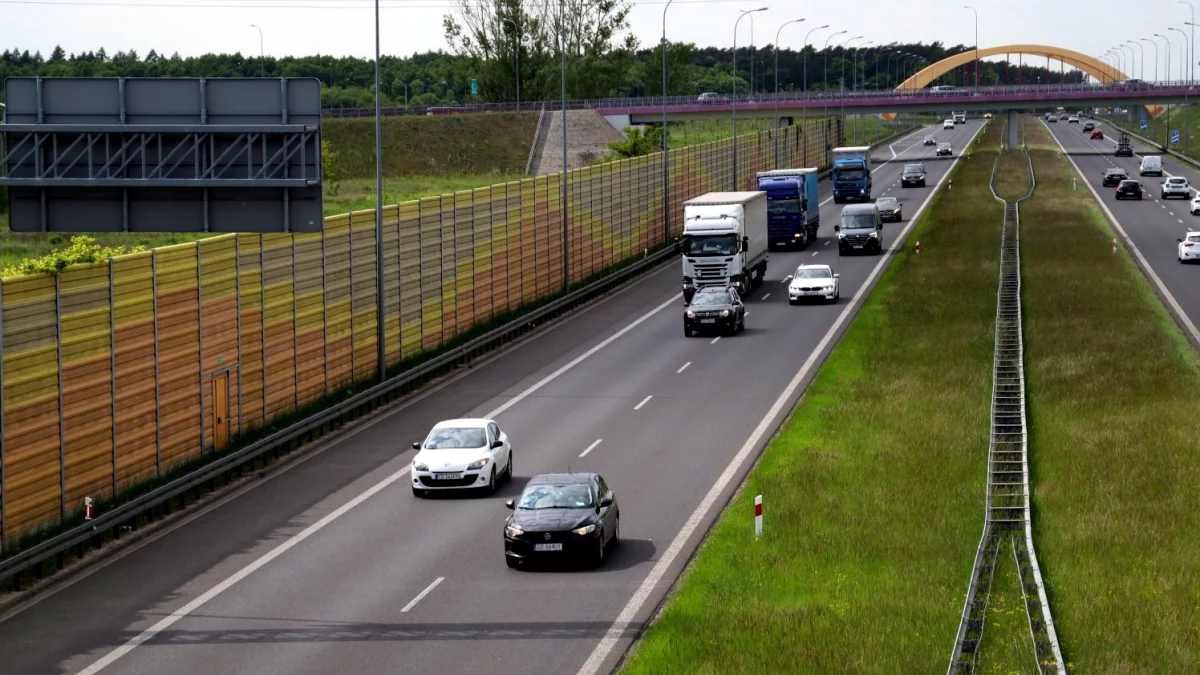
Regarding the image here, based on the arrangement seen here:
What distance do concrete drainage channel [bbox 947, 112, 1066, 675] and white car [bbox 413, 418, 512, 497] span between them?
31.8 feet

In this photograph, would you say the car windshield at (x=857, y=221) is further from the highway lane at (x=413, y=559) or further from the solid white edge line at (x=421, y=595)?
the solid white edge line at (x=421, y=595)

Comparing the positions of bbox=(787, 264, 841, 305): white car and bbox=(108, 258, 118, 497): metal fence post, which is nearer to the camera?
bbox=(108, 258, 118, 497): metal fence post

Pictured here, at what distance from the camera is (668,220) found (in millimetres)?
83188

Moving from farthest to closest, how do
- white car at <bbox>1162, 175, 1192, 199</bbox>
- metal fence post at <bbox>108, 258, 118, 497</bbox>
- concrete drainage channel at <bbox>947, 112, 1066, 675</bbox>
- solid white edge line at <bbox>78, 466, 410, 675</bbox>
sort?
white car at <bbox>1162, 175, 1192, 199</bbox>, metal fence post at <bbox>108, 258, 118, 497</bbox>, solid white edge line at <bbox>78, 466, 410, 675</bbox>, concrete drainage channel at <bbox>947, 112, 1066, 675</bbox>

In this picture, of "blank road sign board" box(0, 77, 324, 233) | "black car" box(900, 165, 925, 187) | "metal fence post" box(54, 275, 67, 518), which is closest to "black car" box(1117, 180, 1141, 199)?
"black car" box(900, 165, 925, 187)

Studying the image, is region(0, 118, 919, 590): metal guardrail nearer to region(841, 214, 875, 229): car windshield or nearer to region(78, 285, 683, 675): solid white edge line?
region(78, 285, 683, 675): solid white edge line

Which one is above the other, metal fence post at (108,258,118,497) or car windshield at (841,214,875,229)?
car windshield at (841,214,875,229)

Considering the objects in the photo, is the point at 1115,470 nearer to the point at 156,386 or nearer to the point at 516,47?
the point at 156,386

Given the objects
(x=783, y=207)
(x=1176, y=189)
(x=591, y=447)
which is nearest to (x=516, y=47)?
(x=1176, y=189)

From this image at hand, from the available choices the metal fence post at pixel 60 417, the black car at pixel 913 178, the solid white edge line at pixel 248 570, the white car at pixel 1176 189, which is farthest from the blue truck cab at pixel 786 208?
the metal fence post at pixel 60 417

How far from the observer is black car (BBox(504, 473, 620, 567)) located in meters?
26.7

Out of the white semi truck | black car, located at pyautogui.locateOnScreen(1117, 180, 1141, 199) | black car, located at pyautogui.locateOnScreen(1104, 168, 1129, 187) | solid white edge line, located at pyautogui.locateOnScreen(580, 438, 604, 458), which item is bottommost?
solid white edge line, located at pyautogui.locateOnScreen(580, 438, 604, 458)

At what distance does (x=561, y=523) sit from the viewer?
88.0ft

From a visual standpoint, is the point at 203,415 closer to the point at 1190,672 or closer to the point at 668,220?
the point at 1190,672
